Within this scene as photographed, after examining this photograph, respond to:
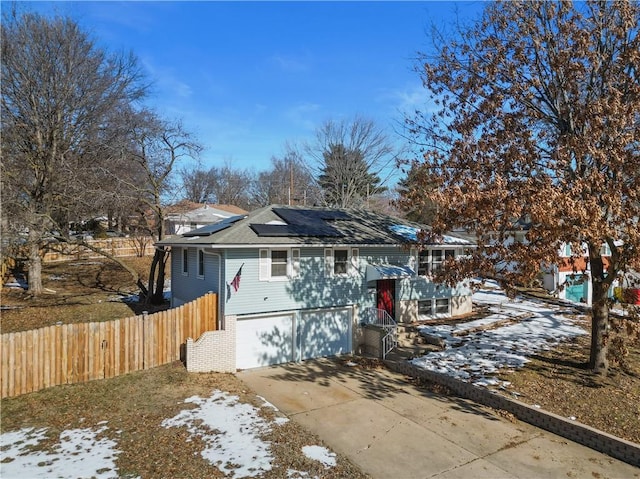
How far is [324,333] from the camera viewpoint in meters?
15.2

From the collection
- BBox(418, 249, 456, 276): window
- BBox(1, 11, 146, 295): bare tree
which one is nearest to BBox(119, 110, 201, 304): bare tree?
BBox(1, 11, 146, 295): bare tree

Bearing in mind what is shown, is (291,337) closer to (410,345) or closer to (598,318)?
(410,345)

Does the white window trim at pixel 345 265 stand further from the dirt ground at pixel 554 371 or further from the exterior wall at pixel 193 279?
the dirt ground at pixel 554 371

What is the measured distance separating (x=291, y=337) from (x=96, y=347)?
6.13m

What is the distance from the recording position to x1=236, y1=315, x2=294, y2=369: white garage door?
44.8 ft

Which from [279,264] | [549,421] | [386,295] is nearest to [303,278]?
[279,264]

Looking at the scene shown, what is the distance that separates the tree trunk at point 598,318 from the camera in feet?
34.2

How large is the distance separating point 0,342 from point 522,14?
15261mm

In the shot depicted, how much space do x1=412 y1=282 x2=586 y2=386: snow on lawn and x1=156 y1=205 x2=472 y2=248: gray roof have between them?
12.4ft

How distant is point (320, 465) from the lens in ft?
24.3

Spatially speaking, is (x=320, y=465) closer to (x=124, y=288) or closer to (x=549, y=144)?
(x=549, y=144)

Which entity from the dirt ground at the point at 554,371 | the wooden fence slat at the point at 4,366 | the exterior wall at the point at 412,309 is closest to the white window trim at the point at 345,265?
the exterior wall at the point at 412,309

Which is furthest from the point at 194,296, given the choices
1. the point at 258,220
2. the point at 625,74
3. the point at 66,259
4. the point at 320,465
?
the point at 66,259

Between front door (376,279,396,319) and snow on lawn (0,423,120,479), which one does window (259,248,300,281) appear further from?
snow on lawn (0,423,120,479)
